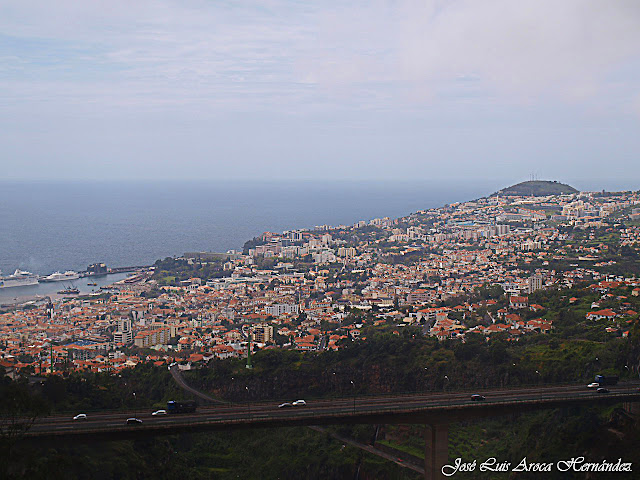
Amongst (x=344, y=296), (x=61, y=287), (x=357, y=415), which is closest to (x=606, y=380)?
(x=357, y=415)

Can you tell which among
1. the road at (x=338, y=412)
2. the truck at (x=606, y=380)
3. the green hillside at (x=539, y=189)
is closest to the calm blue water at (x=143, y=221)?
the green hillside at (x=539, y=189)

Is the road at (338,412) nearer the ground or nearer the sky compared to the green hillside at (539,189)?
nearer the ground

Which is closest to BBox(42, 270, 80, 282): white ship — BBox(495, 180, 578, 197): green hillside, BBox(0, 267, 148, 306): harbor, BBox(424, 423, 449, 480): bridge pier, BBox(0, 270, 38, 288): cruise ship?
BBox(0, 267, 148, 306): harbor

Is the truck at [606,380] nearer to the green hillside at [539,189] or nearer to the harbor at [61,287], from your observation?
the harbor at [61,287]

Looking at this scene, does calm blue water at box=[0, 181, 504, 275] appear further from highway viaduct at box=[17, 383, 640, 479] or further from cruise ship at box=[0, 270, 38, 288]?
highway viaduct at box=[17, 383, 640, 479]

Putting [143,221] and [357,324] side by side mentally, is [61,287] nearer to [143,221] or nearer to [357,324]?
[357,324]
